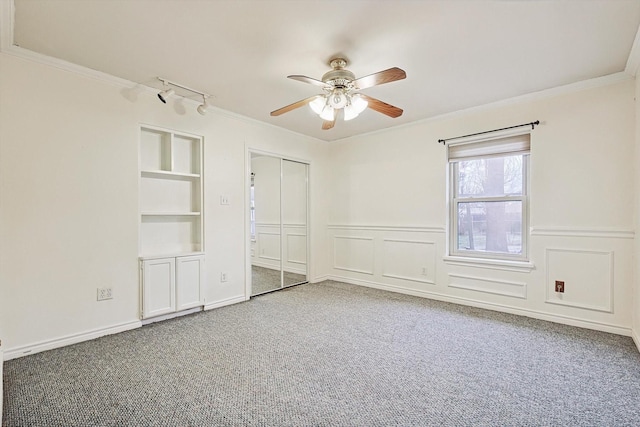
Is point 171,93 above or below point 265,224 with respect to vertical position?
above

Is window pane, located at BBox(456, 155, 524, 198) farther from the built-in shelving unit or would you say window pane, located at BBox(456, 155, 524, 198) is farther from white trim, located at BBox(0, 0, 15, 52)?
white trim, located at BBox(0, 0, 15, 52)

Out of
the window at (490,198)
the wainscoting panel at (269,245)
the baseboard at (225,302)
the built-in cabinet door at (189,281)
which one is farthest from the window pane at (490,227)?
the built-in cabinet door at (189,281)

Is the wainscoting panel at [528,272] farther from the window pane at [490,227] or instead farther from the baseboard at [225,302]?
the baseboard at [225,302]

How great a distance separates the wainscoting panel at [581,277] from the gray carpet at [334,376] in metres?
0.31

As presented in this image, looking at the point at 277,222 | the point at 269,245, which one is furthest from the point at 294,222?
the point at 269,245

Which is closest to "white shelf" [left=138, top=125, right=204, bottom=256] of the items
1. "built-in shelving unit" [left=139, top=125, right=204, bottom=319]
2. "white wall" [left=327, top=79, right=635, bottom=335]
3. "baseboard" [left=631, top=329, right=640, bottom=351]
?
"built-in shelving unit" [left=139, top=125, right=204, bottom=319]

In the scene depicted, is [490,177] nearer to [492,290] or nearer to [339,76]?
[492,290]

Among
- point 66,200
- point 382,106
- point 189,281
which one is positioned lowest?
point 189,281

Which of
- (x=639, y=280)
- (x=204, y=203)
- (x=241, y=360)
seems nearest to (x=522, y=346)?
(x=639, y=280)

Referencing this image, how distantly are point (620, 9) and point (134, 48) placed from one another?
3294mm

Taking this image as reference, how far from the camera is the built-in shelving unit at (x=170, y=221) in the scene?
10.2ft

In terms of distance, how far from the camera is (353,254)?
494 centimetres

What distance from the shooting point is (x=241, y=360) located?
91.0 inches

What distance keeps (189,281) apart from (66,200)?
1.35m
